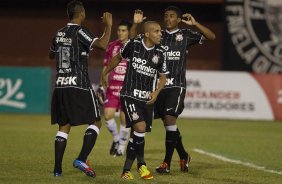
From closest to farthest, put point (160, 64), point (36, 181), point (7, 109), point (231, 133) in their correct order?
point (36, 181) → point (160, 64) → point (231, 133) → point (7, 109)

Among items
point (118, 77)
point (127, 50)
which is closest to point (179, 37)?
point (127, 50)

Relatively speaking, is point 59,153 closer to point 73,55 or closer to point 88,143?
point 88,143

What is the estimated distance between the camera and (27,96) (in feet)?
75.1

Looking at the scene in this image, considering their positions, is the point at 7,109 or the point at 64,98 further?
the point at 7,109

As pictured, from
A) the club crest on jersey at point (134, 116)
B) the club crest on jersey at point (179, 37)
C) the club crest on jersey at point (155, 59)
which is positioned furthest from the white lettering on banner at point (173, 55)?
the club crest on jersey at point (134, 116)

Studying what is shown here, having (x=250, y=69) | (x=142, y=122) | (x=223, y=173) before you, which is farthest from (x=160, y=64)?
(x=250, y=69)

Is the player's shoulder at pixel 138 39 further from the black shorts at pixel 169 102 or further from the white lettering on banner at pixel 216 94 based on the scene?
the white lettering on banner at pixel 216 94

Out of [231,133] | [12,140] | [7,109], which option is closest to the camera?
[12,140]

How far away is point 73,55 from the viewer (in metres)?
10.4

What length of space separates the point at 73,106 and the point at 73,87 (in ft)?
0.82

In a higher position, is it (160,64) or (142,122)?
(160,64)

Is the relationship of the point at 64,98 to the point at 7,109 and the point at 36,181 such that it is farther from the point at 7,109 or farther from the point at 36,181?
the point at 7,109

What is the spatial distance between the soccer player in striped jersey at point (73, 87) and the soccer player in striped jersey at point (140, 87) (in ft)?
1.52

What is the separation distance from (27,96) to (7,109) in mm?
698
